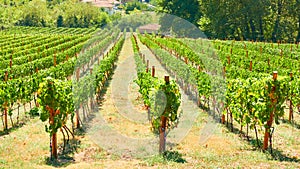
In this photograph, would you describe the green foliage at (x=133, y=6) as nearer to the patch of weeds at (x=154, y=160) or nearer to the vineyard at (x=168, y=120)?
the vineyard at (x=168, y=120)

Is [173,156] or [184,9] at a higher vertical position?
[184,9]

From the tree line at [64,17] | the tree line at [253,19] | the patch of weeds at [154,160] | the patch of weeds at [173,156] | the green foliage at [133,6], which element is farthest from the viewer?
the tree line at [64,17]

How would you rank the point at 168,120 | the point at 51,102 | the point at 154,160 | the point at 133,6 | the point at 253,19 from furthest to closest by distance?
the point at 133,6
the point at 253,19
the point at 168,120
the point at 51,102
the point at 154,160

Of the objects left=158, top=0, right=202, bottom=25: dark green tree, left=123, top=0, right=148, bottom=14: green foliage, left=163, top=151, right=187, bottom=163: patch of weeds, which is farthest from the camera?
left=123, top=0, right=148, bottom=14: green foliage

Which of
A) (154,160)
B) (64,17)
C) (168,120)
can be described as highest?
(64,17)

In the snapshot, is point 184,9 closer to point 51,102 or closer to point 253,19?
point 253,19

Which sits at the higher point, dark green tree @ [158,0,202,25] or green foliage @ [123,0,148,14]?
green foliage @ [123,0,148,14]

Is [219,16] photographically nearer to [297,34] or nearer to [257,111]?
[297,34]

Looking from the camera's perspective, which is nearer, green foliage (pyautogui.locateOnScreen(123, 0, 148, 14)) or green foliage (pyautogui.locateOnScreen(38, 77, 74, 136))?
green foliage (pyautogui.locateOnScreen(38, 77, 74, 136))

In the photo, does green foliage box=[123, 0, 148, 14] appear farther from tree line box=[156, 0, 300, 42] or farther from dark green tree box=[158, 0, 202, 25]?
tree line box=[156, 0, 300, 42]

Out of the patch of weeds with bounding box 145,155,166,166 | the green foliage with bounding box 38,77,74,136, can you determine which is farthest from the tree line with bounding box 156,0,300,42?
the green foliage with bounding box 38,77,74,136

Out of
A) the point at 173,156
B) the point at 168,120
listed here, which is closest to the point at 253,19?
the point at 168,120

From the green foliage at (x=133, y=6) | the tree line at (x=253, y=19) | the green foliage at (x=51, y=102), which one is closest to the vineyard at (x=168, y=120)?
the green foliage at (x=51, y=102)

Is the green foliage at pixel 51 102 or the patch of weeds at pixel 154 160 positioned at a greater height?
the green foliage at pixel 51 102
